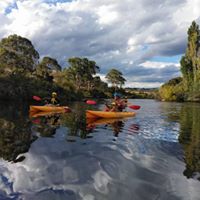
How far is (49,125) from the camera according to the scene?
61.3ft

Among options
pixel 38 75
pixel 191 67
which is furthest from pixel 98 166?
pixel 191 67

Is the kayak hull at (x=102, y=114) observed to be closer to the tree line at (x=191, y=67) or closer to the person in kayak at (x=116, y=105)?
the person in kayak at (x=116, y=105)

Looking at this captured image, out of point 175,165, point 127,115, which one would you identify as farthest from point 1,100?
point 175,165

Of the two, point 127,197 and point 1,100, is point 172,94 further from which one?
point 127,197

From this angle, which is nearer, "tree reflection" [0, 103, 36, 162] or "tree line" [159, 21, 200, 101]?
"tree reflection" [0, 103, 36, 162]

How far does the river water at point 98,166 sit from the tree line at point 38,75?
30.0 meters

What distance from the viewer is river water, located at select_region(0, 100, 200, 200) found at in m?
7.06

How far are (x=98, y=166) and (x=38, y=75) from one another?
52520 mm

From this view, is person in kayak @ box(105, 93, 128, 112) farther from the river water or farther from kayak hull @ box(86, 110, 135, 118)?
the river water

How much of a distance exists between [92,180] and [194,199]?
264 cm

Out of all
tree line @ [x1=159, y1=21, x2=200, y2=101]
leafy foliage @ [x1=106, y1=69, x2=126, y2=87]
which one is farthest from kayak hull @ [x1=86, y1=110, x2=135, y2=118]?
leafy foliage @ [x1=106, y1=69, x2=126, y2=87]

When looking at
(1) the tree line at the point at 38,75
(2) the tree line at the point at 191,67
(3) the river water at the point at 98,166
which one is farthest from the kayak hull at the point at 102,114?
(2) the tree line at the point at 191,67

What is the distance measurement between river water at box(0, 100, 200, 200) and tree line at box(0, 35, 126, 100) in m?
30.0

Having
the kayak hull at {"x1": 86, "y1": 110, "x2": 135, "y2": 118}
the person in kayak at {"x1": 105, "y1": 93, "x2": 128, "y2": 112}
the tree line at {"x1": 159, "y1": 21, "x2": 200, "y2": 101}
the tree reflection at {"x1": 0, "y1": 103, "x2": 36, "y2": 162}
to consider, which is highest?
the tree line at {"x1": 159, "y1": 21, "x2": 200, "y2": 101}
